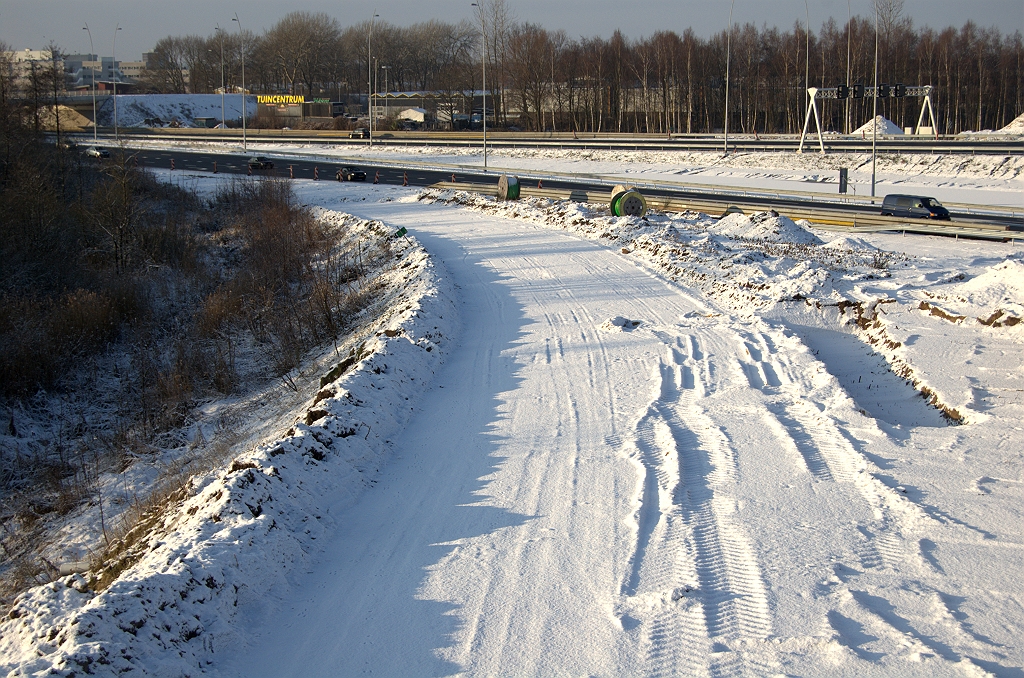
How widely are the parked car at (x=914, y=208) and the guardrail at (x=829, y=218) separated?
87cm

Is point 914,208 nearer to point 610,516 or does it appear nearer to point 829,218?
point 829,218

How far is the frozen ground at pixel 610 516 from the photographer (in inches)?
232

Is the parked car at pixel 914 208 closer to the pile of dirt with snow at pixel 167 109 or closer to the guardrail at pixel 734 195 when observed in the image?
the guardrail at pixel 734 195

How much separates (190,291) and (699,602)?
2326cm

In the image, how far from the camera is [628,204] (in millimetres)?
30109

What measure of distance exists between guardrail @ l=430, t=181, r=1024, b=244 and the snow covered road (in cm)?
2071

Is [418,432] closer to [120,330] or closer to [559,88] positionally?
[120,330]

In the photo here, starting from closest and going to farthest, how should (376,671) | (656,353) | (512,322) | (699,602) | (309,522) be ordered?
(376,671), (699,602), (309,522), (656,353), (512,322)

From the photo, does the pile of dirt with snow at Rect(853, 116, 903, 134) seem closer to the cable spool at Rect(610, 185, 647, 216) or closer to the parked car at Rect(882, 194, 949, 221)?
the parked car at Rect(882, 194, 949, 221)

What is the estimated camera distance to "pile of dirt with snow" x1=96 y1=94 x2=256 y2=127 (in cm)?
10275

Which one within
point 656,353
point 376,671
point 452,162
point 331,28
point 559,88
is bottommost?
point 376,671

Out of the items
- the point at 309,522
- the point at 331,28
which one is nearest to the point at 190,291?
the point at 309,522

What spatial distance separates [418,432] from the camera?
10617mm

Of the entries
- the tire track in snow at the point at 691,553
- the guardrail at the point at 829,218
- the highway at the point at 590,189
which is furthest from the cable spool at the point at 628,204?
the tire track in snow at the point at 691,553
